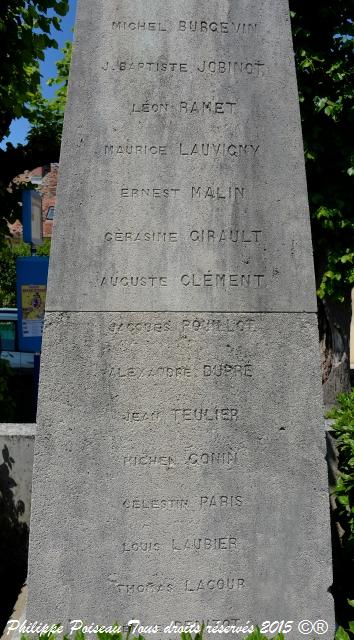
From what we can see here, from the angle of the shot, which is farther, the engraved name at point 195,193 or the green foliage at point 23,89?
the green foliage at point 23,89

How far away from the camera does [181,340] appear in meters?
3.19

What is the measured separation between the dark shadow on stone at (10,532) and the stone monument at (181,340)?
1696 millimetres

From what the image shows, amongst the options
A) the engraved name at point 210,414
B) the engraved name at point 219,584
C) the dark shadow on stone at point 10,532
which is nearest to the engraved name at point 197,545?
the engraved name at point 219,584

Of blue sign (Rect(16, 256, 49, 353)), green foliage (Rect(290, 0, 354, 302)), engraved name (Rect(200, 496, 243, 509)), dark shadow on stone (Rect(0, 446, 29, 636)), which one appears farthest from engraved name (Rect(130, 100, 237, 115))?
blue sign (Rect(16, 256, 49, 353))

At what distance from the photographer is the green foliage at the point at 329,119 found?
8.16 meters

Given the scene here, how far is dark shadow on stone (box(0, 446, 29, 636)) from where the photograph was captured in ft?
15.8

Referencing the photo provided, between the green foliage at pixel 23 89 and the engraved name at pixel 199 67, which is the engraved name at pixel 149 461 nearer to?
the engraved name at pixel 199 67

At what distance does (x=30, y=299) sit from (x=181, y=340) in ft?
19.7

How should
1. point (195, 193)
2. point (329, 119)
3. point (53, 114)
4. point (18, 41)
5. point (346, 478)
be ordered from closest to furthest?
1. point (195, 193)
2. point (346, 478)
3. point (18, 41)
4. point (329, 119)
5. point (53, 114)

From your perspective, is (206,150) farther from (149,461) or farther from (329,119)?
(329,119)

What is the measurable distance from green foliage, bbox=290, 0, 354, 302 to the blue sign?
4.00 metres

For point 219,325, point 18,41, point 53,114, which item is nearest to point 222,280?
point 219,325

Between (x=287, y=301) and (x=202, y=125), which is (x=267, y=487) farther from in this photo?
(x=202, y=125)

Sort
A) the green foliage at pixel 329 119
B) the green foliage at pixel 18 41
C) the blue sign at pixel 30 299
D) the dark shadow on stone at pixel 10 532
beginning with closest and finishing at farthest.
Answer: the dark shadow on stone at pixel 10 532 < the green foliage at pixel 18 41 < the green foliage at pixel 329 119 < the blue sign at pixel 30 299
